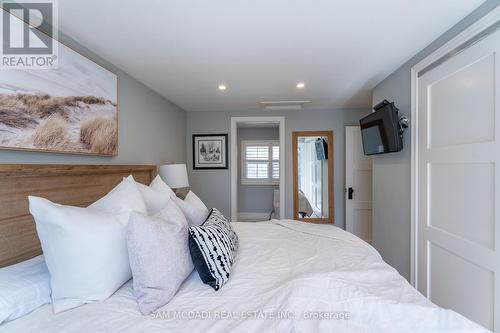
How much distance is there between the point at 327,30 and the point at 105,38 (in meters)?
1.63

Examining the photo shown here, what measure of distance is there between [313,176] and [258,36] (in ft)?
10.1

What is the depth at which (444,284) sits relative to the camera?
1725 mm

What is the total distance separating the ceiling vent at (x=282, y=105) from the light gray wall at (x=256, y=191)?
1805 millimetres

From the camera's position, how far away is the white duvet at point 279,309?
32.7 inches

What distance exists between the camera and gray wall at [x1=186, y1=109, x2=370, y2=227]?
383cm

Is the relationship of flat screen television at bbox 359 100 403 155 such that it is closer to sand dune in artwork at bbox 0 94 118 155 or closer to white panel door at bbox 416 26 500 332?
white panel door at bbox 416 26 500 332

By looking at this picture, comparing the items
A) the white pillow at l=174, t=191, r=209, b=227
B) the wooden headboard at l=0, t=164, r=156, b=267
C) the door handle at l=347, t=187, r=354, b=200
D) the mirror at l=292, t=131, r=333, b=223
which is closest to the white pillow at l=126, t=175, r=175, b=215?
the white pillow at l=174, t=191, r=209, b=227

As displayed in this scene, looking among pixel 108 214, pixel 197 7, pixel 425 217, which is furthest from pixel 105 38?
pixel 425 217

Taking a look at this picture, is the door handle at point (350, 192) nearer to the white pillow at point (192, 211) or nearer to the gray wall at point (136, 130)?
the white pillow at point (192, 211)

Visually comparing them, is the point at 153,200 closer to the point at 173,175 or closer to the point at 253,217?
the point at 173,175

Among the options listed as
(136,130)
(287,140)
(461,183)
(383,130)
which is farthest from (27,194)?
(287,140)

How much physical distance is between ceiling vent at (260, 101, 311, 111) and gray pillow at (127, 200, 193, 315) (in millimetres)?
2790

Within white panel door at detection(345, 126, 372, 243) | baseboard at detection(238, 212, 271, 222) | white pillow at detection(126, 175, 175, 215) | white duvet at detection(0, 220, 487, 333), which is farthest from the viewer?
baseboard at detection(238, 212, 271, 222)

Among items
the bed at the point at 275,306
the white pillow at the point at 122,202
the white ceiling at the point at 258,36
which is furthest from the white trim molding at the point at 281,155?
the white pillow at the point at 122,202
